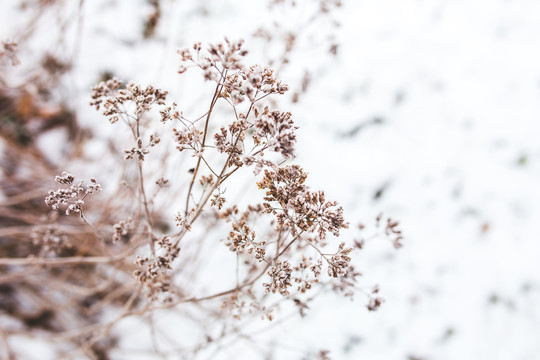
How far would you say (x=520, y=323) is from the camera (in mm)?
2611

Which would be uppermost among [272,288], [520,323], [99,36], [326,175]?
[99,36]

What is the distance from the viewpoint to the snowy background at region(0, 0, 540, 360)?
2580mm

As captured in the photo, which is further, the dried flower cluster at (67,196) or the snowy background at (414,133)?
the snowy background at (414,133)

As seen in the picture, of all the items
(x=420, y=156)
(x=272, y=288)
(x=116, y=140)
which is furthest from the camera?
(x=420, y=156)

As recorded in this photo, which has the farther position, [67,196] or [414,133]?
[414,133]

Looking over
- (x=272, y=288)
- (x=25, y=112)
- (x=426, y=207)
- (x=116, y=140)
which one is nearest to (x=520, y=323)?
(x=426, y=207)

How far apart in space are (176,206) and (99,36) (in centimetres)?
146

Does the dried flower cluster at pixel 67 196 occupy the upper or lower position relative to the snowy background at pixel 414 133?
lower

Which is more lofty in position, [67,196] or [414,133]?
[414,133]

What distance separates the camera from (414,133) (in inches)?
107

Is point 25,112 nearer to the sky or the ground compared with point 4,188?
nearer to the sky

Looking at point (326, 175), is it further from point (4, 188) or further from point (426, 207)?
point (4, 188)

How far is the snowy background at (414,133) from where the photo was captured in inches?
102

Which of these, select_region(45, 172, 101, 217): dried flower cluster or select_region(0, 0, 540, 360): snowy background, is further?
select_region(0, 0, 540, 360): snowy background
